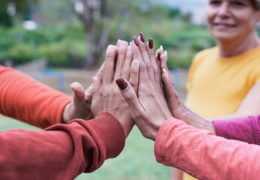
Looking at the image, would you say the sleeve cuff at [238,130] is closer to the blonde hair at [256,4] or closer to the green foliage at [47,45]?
the blonde hair at [256,4]

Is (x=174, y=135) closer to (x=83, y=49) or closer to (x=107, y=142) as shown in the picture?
(x=107, y=142)

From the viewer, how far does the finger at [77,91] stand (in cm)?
112

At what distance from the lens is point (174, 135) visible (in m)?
0.84

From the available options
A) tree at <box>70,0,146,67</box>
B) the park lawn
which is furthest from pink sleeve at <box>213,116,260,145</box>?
tree at <box>70,0,146,67</box>

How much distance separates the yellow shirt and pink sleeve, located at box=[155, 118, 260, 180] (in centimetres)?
57

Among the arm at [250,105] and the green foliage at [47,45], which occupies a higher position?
the arm at [250,105]

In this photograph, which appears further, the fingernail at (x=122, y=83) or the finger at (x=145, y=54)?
the finger at (x=145, y=54)

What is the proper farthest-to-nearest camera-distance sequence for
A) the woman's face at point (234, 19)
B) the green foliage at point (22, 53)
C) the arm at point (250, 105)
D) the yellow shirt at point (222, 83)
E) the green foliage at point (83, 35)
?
1. the green foliage at point (22, 53)
2. the green foliage at point (83, 35)
3. the woman's face at point (234, 19)
4. the yellow shirt at point (222, 83)
5. the arm at point (250, 105)

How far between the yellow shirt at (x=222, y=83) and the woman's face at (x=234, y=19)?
0.34 feet

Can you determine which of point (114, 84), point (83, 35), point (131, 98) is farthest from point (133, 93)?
point (83, 35)

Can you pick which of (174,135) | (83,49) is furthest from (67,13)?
(174,135)

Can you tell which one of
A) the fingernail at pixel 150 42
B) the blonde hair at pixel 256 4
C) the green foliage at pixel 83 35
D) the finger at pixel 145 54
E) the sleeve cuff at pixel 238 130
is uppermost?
the blonde hair at pixel 256 4

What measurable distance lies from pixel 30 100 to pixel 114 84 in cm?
30

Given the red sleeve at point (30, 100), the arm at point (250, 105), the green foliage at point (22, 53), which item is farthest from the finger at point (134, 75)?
the green foliage at point (22, 53)
